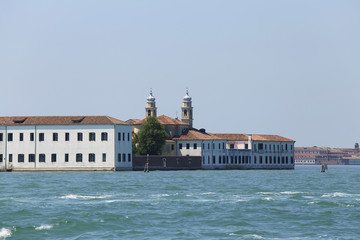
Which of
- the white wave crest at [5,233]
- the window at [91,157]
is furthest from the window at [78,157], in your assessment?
the white wave crest at [5,233]

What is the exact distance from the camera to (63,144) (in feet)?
305

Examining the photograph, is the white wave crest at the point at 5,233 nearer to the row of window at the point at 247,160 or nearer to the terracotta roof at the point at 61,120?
the terracotta roof at the point at 61,120

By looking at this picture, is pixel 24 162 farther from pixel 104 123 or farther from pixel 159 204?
pixel 159 204

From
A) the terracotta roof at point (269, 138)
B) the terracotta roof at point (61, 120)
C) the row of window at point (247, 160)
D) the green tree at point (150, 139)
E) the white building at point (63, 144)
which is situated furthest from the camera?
the terracotta roof at point (269, 138)

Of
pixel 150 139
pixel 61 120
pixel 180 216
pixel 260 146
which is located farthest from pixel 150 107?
pixel 180 216

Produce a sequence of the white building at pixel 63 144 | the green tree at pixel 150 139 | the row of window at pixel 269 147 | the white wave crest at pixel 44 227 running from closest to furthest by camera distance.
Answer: the white wave crest at pixel 44 227
the white building at pixel 63 144
the green tree at pixel 150 139
the row of window at pixel 269 147

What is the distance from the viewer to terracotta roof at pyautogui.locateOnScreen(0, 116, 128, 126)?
93000 millimetres

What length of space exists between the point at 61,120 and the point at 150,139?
41.5 feet

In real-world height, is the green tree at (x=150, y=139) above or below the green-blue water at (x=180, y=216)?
above

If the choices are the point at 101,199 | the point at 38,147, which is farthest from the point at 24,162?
the point at 101,199

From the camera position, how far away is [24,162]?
93125 millimetres

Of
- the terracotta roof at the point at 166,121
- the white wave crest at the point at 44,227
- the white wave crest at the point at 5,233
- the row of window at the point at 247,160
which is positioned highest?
the terracotta roof at the point at 166,121

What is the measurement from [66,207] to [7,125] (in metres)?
60.6

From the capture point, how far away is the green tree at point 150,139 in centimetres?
10225
